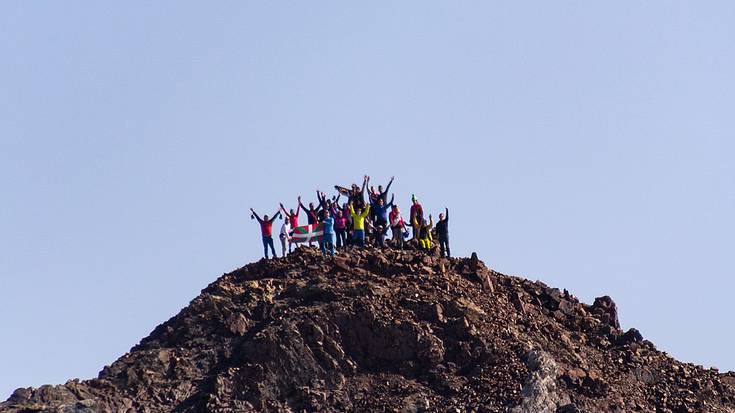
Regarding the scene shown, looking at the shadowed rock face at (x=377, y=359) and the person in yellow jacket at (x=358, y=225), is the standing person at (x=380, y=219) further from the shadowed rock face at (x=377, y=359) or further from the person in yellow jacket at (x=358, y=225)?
the shadowed rock face at (x=377, y=359)

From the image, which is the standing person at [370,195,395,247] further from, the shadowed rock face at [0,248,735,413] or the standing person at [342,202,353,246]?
the shadowed rock face at [0,248,735,413]

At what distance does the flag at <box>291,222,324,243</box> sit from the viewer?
211 ft

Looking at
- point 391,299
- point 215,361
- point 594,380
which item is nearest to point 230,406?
point 215,361

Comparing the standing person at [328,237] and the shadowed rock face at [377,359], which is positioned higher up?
the standing person at [328,237]

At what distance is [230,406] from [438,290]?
7.57 metres

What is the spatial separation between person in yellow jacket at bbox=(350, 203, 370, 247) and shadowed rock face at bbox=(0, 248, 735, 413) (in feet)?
9.01

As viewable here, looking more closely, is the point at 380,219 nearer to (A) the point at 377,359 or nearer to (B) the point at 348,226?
(B) the point at 348,226

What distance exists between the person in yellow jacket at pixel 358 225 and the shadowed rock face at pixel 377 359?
2.75m

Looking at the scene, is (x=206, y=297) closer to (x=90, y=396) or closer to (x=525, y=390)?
(x=90, y=396)

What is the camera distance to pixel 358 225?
208 ft

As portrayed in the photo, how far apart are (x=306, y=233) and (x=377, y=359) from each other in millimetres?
8852

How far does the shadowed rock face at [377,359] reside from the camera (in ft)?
183

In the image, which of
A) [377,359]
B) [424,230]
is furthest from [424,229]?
Result: [377,359]

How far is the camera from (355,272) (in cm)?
6012
